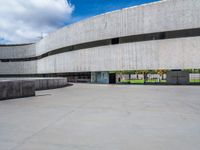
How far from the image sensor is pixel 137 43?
25.1m

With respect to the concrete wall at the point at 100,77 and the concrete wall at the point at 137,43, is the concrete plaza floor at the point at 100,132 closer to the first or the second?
the concrete wall at the point at 137,43

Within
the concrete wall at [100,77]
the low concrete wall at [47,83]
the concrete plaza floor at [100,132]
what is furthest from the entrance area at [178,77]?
the concrete plaza floor at [100,132]

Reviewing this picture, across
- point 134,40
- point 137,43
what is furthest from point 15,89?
point 134,40

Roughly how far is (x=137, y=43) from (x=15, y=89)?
19127mm

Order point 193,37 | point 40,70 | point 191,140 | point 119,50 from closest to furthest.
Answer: point 191,140 → point 193,37 → point 119,50 → point 40,70

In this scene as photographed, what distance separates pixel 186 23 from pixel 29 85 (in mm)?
21406

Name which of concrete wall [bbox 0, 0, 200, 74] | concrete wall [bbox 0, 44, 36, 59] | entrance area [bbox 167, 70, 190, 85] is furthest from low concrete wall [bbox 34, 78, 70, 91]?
concrete wall [bbox 0, 44, 36, 59]

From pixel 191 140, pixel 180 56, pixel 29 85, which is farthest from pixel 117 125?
pixel 180 56

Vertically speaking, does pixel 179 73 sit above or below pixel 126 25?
below

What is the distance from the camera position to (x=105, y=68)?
2825 cm

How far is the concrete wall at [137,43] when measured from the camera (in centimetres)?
2220

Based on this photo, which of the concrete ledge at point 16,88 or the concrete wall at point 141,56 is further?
the concrete wall at point 141,56

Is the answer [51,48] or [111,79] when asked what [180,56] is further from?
[51,48]

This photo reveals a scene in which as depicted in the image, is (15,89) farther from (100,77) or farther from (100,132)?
(100,77)
